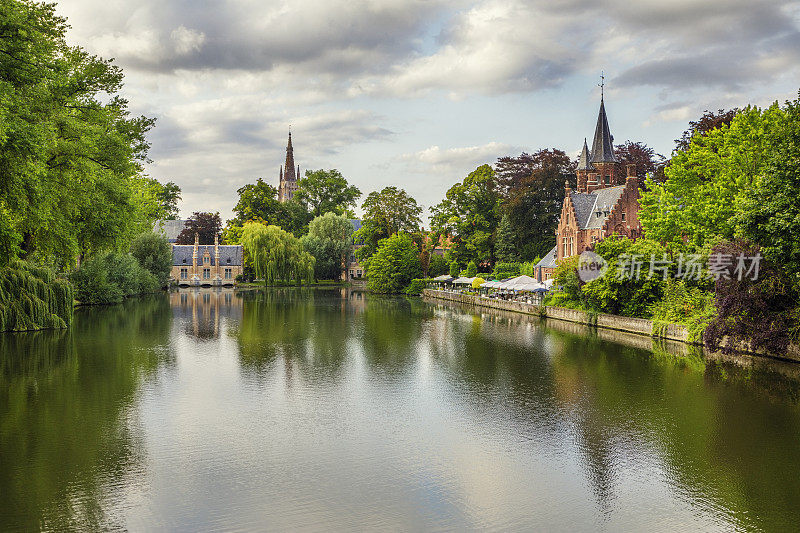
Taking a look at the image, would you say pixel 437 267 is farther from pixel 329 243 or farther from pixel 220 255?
pixel 220 255

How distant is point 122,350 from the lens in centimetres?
2341

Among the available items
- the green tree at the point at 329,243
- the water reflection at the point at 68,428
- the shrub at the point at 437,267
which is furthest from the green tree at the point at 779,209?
the green tree at the point at 329,243

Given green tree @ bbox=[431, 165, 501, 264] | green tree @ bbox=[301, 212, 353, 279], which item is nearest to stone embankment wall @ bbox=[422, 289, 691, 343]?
green tree @ bbox=[431, 165, 501, 264]

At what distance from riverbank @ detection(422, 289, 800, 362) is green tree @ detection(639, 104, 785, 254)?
3.76 m

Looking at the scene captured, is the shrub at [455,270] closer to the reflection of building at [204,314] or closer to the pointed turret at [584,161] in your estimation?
the pointed turret at [584,161]

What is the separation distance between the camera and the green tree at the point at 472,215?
213 feet

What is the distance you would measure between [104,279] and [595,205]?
119ft

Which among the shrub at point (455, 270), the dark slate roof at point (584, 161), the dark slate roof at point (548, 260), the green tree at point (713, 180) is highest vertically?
the dark slate roof at point (584, 161)

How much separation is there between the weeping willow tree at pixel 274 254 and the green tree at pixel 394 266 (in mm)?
8489

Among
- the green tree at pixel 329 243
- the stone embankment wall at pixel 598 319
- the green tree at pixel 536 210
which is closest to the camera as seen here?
the stone embankment wall at pixel 598 319

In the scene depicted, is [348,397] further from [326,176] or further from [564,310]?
[326,176]

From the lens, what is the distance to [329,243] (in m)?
80.8

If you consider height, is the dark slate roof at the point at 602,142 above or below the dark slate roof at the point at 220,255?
above

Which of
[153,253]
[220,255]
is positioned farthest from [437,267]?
[220,255]
